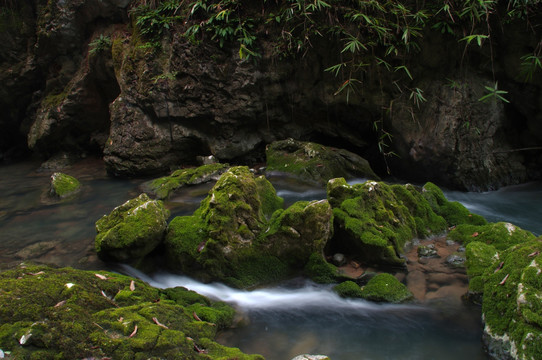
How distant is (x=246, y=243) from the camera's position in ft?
14.0

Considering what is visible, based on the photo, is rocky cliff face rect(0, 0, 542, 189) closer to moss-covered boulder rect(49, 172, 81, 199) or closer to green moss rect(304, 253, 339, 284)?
moss-covered boulder rect(49, 172, 81, 199)

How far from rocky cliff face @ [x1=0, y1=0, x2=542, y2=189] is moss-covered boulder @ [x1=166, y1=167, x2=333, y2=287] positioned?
508 centimetres

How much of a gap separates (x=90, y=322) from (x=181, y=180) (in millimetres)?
6065

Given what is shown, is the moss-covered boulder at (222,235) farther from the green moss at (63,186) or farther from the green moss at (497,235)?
the green moss at (63,186)

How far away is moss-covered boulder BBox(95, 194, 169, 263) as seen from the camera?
4258 mm

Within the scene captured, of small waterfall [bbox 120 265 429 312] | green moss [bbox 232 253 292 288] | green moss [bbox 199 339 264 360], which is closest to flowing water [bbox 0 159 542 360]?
small waterfall [bbox 120 265 429 312]

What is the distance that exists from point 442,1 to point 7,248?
9.01m

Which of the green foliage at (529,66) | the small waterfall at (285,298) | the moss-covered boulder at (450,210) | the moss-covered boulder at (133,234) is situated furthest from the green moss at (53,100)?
the green foliage at (529,66)

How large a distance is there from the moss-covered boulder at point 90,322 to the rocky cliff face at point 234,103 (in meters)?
6.97

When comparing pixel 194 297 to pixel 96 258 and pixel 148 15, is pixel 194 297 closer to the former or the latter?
pixel 96 258

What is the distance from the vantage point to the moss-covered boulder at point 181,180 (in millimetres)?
7881

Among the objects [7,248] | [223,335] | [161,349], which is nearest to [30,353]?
[161,349]

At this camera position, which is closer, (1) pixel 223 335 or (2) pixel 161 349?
(2) pixel 161 349

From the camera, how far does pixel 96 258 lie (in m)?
4.80
